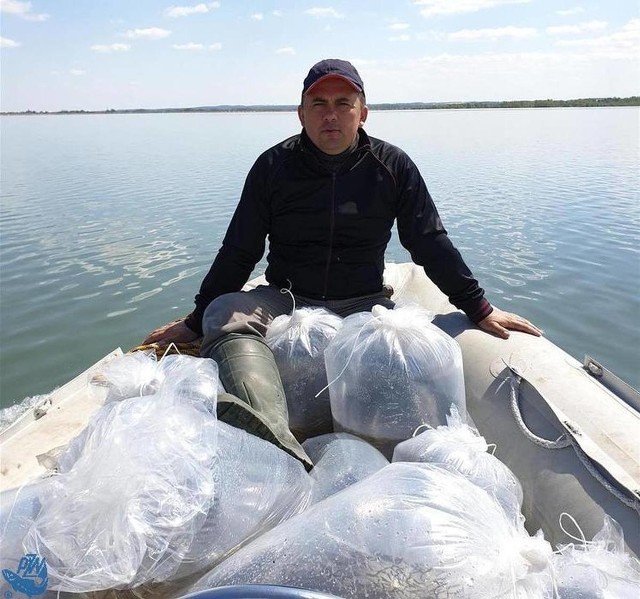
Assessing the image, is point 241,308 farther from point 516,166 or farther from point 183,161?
point 183,161

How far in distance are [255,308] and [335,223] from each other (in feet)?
1.94

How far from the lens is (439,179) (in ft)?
50.5

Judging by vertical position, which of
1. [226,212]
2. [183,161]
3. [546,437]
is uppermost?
[546,437]

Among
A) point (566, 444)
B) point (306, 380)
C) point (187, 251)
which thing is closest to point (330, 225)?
point (306, 380)

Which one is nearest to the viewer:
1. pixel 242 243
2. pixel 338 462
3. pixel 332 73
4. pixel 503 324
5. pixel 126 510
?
pixel 126 510

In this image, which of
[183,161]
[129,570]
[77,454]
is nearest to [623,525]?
[129,570]

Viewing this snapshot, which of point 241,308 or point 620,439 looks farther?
point 241,308

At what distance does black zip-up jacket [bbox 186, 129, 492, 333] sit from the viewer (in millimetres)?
2871

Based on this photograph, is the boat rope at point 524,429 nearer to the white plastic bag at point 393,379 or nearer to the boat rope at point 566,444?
the boat rope at point 566,444

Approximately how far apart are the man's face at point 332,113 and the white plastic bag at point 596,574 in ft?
6.65

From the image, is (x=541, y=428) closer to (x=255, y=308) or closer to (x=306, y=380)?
(x=306, y=380)

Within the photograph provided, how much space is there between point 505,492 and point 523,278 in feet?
19.2

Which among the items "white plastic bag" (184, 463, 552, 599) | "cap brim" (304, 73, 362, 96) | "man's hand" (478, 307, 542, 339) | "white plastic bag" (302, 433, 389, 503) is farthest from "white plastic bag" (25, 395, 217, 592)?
"cap brim" (304, 73, 362, 96)

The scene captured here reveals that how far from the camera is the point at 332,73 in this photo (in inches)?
106
